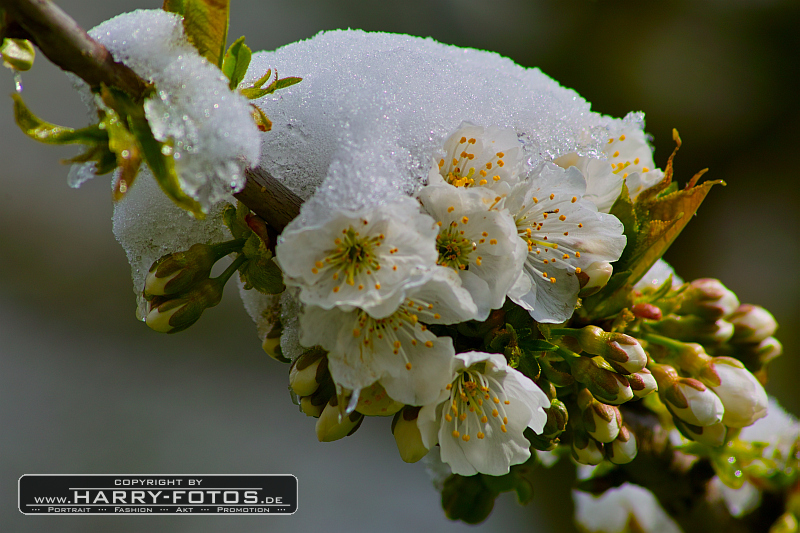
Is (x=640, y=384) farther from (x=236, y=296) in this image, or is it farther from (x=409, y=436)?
(x=236, y=296)

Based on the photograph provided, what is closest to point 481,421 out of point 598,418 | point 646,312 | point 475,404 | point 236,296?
point 475,404

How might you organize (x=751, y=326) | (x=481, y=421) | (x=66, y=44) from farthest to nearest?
(x=751, y=326)
(x=481, y=421)
(x=66, y=44)

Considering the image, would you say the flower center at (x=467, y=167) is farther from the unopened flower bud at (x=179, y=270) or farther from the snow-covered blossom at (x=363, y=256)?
the unopened flower bud at (x=179, y=270)

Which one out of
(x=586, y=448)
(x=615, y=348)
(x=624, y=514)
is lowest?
(x=624, y=514)

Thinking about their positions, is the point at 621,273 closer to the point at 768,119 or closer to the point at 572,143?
the point at 572,143

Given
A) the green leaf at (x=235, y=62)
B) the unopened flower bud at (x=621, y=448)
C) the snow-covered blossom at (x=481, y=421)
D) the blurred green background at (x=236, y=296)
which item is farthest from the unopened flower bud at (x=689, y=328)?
the blurred green background at (x=236, y=296)

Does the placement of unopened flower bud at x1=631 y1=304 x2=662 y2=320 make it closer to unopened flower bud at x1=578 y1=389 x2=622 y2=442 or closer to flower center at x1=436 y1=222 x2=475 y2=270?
unopened flower bud at x1=578 y1=389 x2=622 y2=442
